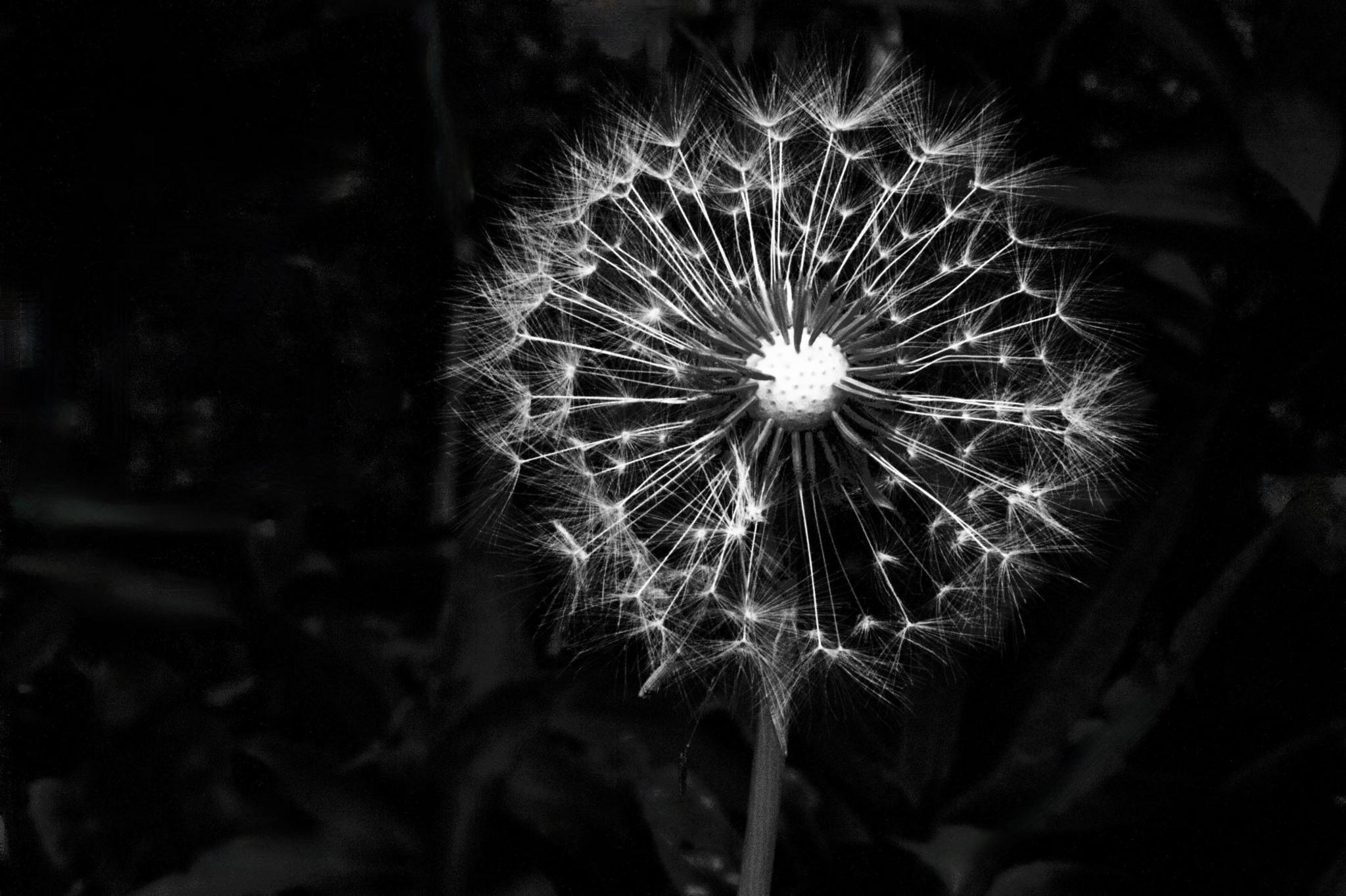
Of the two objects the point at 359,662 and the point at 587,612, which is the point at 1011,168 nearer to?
the point at 587,612

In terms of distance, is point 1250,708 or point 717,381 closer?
point 717,381

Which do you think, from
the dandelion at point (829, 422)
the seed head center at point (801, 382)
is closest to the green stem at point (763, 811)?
the dandelion at point (829, 422)

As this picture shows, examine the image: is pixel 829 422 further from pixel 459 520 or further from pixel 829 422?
pixel 459 520

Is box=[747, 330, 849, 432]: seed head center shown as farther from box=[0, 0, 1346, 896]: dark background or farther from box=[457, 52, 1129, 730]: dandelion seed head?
box=[0, 0, 1346, 896]: dark background

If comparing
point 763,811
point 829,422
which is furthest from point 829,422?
point 763,811

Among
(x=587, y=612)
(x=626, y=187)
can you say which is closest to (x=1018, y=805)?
(x=587, y=612)

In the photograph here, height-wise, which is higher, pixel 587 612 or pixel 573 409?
pixel 573 409

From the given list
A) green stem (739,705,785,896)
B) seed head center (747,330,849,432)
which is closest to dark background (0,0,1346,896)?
green stem (739,705,785,896)
